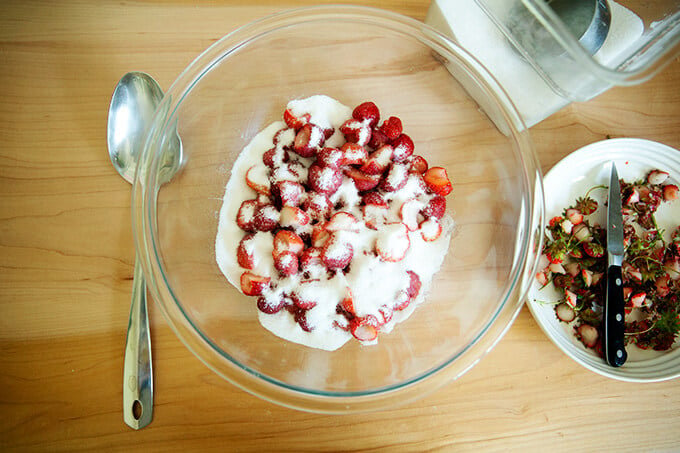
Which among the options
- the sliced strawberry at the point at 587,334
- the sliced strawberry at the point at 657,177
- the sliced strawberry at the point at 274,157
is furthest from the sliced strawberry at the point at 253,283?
the sliced strawberry at the point at 657,177

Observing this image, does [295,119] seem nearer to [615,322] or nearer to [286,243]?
[286,243]

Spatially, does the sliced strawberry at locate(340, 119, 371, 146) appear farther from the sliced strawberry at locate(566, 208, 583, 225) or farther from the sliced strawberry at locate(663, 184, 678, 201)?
the sliced strawberry at locate(663, 184, 678, 201)

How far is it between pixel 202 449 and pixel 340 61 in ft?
2.79

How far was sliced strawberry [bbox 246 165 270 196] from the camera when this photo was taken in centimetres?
85

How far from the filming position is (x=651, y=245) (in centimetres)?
92

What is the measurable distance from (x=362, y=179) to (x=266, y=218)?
0.67ft

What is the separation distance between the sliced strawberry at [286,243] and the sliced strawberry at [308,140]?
162 millimetres

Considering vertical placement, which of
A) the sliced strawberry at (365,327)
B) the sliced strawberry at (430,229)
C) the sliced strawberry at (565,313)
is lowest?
the sliced strawberry at (365,327)

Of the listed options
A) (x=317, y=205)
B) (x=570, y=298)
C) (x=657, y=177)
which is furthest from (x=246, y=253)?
(x=657, y=177)

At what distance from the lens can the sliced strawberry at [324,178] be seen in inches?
32.3

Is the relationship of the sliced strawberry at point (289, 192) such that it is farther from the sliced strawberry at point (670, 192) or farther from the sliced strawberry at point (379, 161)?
the sliced strawberry at point (670, 192)

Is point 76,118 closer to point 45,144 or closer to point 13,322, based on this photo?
point 45,144

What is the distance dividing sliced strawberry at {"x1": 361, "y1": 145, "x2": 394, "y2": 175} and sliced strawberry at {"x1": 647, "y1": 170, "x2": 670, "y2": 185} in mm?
582

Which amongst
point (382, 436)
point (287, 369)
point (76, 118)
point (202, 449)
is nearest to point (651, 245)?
point (382, 436)
